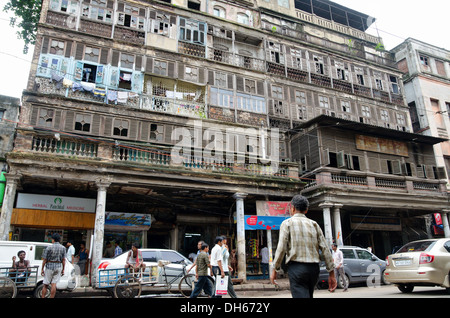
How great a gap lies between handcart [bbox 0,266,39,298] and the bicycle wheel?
4.22 metres

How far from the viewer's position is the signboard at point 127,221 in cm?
1675

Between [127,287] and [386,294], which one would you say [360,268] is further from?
[127,287]

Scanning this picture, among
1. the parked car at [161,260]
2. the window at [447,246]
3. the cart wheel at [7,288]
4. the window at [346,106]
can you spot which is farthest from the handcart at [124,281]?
the window at [346,106]

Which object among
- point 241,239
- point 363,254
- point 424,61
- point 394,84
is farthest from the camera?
point 424,61

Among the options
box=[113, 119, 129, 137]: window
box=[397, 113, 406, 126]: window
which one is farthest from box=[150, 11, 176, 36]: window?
box=[397, 113, 406, 126]: window

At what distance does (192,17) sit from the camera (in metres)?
21.2

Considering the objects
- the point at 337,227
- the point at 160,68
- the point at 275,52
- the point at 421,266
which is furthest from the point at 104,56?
the point at 421,266

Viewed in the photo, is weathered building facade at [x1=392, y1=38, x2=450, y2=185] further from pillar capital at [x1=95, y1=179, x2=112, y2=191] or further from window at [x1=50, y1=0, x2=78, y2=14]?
window at [x1=50, y1=0, x2=78, y2=14]

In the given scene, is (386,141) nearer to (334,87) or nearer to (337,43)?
(334,87)

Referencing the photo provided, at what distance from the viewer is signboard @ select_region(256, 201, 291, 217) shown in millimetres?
17266

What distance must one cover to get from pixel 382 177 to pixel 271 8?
15.3 metres

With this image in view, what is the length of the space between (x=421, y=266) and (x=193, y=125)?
13.0 m

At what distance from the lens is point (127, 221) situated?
17.2 metres

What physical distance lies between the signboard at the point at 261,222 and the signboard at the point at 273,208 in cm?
33
